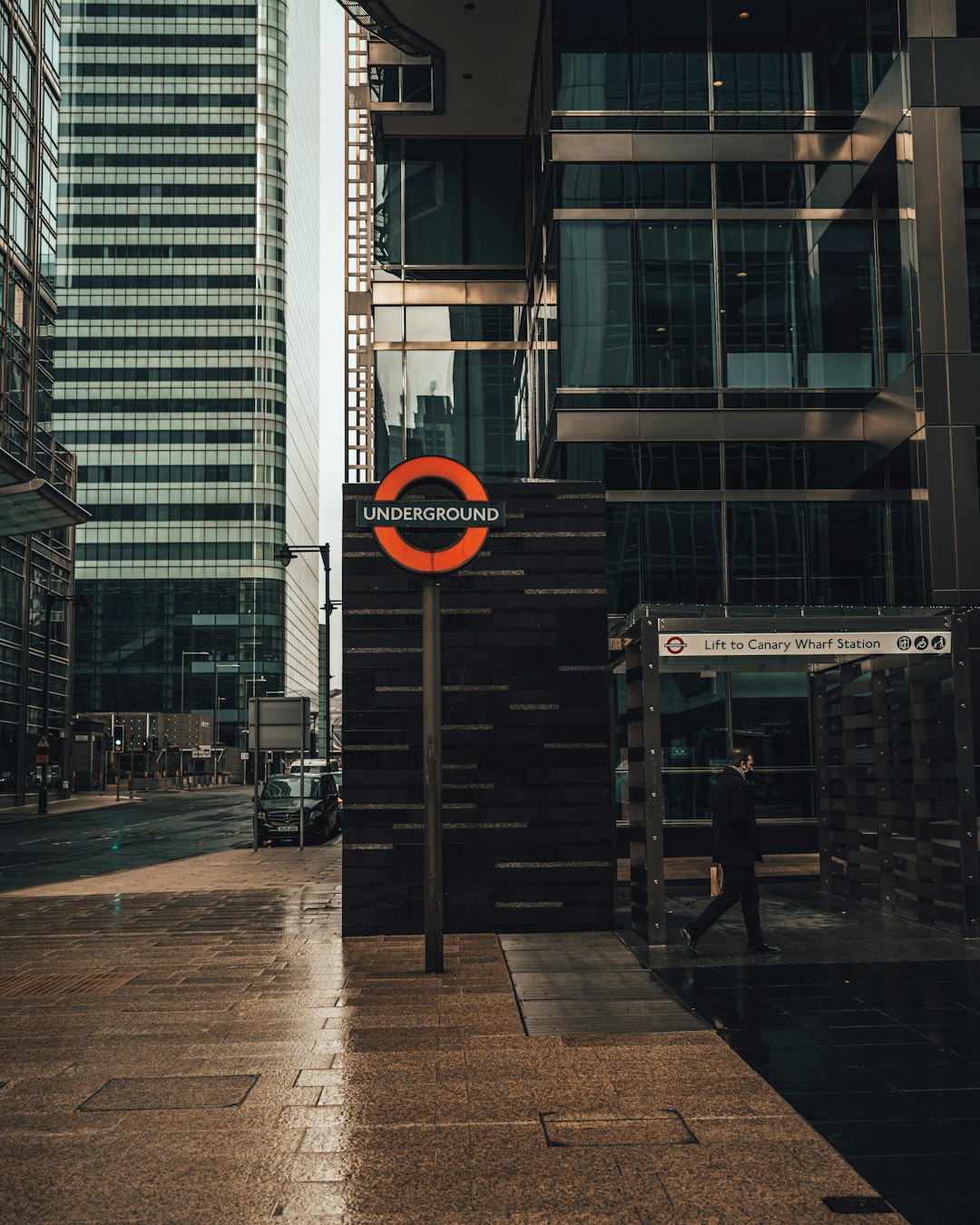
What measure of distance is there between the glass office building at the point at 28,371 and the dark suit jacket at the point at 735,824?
40406mm

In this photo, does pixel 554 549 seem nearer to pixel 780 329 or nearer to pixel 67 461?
pixel 780 329

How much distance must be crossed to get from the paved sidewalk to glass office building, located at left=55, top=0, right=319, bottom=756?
109581 mm

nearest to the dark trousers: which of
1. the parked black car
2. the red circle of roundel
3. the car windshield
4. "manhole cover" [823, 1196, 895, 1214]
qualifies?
the red circle of roundel

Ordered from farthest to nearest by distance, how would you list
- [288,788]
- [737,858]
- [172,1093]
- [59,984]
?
[288,788] < [737,858] < [59,984] < [172,1093]

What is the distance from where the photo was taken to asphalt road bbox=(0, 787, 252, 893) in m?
22.2

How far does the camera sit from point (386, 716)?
1258 cm

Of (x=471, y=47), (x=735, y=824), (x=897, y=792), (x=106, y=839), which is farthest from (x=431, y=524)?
(x=106, y=839)

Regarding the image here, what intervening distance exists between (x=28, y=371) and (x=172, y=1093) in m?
51.4

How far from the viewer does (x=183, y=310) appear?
118750 millimetres

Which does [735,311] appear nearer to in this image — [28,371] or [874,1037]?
[874,1037]

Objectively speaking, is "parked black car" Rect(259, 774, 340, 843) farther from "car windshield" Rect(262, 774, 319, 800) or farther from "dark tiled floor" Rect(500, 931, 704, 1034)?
"dark tiled floor" Rect(500, 931, 704, 1034)

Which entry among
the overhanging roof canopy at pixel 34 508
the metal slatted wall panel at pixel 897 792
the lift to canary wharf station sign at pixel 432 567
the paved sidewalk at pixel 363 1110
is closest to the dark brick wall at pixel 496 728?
the paved sidewalk at pixel 363 1110

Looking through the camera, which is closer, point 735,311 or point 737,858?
point 737,858

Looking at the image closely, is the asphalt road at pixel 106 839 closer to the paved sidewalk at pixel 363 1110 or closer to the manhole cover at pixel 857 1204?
the paved sidewalk at pixel 363 1110
